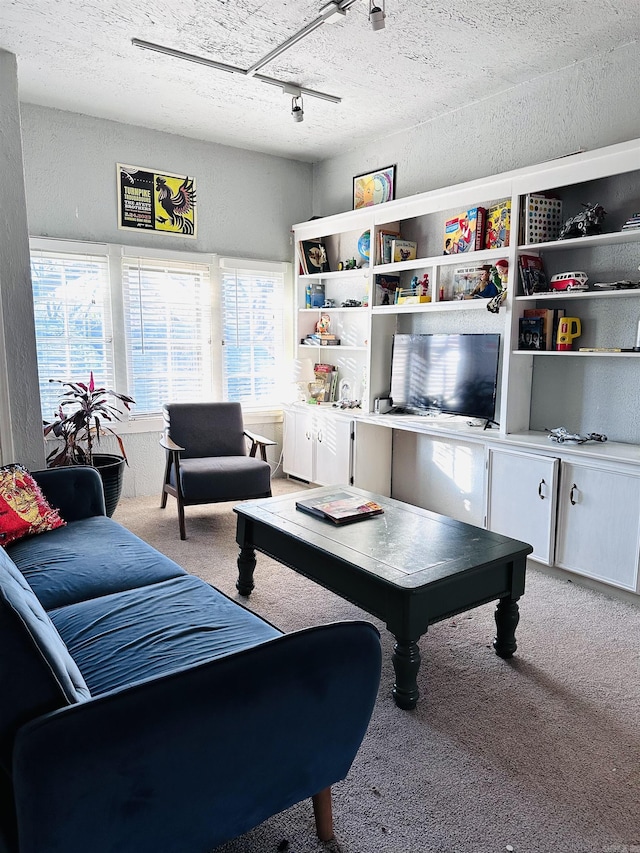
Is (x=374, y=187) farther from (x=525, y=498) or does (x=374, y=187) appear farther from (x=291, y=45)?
(x=525, y=498)

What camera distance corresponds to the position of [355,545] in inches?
96.3

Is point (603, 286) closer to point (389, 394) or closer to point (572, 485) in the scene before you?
point (572, 485)

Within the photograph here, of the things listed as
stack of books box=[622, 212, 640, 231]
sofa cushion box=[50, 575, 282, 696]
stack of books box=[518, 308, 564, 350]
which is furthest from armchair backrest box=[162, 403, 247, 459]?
stack of books box=[622, 212, 640, 231]

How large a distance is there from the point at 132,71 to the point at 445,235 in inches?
87.8

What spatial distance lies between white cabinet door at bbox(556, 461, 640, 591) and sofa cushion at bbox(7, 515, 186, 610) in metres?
2.06

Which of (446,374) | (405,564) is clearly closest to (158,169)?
(446,374)

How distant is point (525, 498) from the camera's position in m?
3.39

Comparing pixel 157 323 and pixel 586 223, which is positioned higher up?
pixel 586 223

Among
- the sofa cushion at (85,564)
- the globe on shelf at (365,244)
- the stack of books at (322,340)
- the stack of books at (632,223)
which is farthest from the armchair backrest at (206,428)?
the stack of books at (632,223)

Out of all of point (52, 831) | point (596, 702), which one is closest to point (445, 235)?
point (596, 702)

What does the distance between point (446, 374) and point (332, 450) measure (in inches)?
45.4

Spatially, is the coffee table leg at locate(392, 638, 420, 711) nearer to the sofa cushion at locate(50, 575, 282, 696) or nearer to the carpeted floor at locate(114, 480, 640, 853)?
the carpeted floor at locate(114, 480, 640, 853)

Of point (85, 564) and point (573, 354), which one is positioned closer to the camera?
point (85, 564)

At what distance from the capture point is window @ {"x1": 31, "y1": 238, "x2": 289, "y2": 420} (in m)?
4.36
